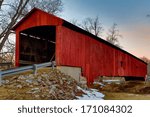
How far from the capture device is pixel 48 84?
13.6 meters

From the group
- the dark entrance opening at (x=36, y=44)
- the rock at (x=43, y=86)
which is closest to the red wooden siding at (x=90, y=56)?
the dark entrance opening at (x=36, y=44)

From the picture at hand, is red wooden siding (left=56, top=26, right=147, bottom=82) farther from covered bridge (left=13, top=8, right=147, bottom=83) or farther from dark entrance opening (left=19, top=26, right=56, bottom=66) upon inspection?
dark entrance opening (left=19, top=26, right=56, bottom=66)

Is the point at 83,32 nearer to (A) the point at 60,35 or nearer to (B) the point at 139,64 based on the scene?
(A) the point at 60,35

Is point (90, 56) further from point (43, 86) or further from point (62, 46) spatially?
point (43, 86)

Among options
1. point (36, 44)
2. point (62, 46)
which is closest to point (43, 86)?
point (62, 46)

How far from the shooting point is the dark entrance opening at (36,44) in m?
19.8

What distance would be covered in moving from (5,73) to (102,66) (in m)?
10.8

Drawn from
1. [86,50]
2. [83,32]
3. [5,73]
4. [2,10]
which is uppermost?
[2,10]

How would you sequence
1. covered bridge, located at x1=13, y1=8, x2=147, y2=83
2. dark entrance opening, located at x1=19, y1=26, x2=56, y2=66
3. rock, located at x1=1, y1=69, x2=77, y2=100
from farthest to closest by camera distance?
dark entrance opening, located at x1=19, y1=26, x2=56, y2=66
covered bridge, located at x1=13, y1=8, x2=147, y2=83
rock, located at x1=1, y1=69, x2=77, y2=100

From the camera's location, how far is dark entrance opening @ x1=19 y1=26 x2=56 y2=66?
19797 mm

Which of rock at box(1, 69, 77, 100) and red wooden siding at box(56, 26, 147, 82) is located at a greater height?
red wooden siding at box(56, 26, 147, 82)

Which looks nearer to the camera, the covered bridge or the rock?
the rock

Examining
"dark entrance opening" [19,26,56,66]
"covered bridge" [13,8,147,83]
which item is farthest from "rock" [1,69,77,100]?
"dark entrance opening" [19,26,56,66]

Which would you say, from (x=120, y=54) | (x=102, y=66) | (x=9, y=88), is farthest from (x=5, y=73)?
(x=120, y=54)
